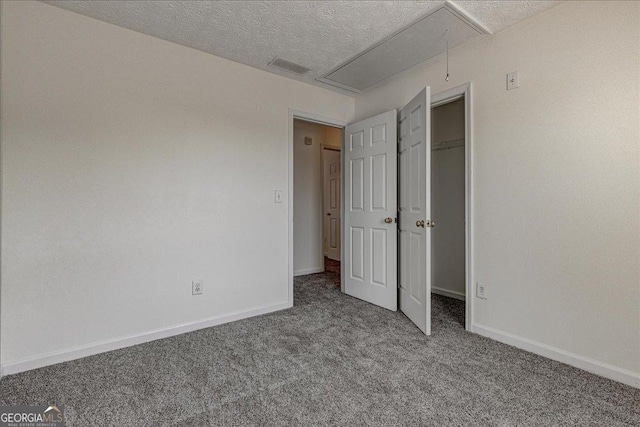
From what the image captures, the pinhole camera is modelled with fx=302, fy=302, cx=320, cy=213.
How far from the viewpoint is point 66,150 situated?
2.03m

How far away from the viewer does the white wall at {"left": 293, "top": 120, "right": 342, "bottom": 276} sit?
15.2ft

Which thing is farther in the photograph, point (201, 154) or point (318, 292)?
point (318, 292)

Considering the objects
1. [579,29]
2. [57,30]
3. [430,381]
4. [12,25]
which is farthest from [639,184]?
[12,25]

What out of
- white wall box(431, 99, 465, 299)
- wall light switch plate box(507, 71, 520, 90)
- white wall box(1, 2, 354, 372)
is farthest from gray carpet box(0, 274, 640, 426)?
wall light switch plate box(507, 71, 520, 90)

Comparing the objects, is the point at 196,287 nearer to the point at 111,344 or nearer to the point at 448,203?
the point at 111,344

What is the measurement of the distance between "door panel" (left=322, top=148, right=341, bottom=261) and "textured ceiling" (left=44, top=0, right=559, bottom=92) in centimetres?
296

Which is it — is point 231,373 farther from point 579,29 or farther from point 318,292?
point 579,29

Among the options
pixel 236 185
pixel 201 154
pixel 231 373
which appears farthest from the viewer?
pixel 236 185

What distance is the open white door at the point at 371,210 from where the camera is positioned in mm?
3016

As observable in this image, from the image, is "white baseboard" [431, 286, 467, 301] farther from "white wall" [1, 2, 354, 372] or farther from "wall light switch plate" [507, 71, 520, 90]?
"wall light switch plate" [507, 71, 520, 90]

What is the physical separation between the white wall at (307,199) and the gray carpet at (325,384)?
2.22 metres

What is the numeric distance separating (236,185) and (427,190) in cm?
167

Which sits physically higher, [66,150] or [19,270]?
[66,150]

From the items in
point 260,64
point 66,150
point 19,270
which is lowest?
point 19,270
